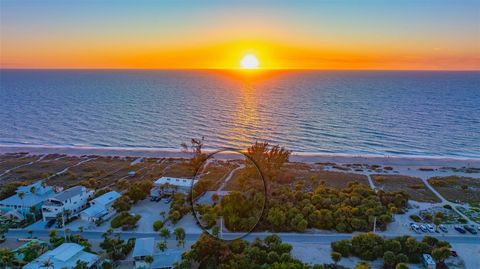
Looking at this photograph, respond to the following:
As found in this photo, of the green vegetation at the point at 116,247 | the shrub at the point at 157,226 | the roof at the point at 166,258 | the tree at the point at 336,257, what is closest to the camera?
the roof at the point at 166,258

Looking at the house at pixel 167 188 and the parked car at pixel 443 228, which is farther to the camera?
the house at pixel 167 188

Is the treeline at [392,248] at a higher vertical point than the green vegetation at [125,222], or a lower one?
higher

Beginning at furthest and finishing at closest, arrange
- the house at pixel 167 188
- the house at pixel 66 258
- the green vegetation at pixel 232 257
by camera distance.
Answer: the house at pixel 167 188 < the house at pixel 66 258 < the green vegetation at pixel 232 257

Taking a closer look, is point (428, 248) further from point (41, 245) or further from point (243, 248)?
point (41, 245)

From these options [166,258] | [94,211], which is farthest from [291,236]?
[94,211]

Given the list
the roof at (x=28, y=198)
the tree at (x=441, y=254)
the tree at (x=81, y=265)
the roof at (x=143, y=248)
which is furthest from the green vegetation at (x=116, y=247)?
the tree at (x=441, y=254)

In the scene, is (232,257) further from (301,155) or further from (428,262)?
(301,155)

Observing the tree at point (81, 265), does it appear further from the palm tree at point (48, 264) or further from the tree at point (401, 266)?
the tree at point (401, 266)

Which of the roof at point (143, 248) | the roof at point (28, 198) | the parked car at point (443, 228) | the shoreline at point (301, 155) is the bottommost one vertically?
the shoreline at point (301, 155)
